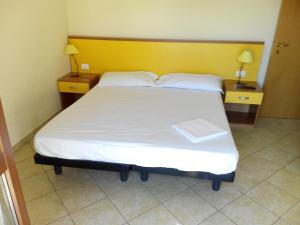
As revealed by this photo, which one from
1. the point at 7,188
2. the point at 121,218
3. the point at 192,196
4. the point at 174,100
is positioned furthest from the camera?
the point at 174,100

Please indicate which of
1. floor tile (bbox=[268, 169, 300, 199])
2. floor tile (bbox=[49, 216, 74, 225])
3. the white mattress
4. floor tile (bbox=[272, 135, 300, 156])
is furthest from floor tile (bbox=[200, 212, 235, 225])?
floor tile (bbox=[272, 135, 300, 156])

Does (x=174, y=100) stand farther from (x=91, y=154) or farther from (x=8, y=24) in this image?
(x=8, y=24)

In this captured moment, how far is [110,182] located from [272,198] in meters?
1.39

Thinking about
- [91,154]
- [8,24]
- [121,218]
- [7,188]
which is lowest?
[121,218]

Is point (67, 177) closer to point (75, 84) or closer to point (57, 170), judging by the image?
point (57, 170)

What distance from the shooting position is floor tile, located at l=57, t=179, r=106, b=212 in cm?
192

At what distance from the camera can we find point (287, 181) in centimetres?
222

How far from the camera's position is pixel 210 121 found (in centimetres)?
221

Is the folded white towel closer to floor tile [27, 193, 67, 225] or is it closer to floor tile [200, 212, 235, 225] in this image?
floor tile [200, 212, 235, 225]

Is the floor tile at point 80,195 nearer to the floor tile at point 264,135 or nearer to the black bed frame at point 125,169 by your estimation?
the black bed frame at point 125,169

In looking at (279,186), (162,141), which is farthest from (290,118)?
(162,141)

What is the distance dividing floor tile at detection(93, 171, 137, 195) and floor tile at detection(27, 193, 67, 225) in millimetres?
366

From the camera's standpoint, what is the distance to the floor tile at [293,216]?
1799 millimetres

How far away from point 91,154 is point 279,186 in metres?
1.67
